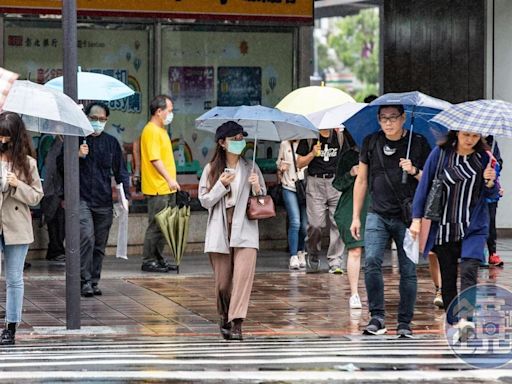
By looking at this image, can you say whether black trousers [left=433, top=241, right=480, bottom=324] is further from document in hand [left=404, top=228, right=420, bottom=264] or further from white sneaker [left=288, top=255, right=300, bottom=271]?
white sneaker [left=288, top=255, right=300, bottom=271]

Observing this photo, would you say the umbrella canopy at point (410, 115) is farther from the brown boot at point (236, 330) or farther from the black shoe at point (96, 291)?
the black shoe at point (96, 291)

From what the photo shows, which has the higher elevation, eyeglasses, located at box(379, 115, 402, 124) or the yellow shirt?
eyeglasses, located at box(379, 115, 402, 124)

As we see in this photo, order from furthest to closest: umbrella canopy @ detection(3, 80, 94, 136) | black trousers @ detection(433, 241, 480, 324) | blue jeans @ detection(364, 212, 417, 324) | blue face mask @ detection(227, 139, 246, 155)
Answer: blue face mask @ detection(227, 139, 246, 155) < blue jeans @ detection(364, 212, 417, 324) < umbrella canopy @ detection(3, 80, 94, 136) < black trousers @ detection(433, 241, 480, 324)

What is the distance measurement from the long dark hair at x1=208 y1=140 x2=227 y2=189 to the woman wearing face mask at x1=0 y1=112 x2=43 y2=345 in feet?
4.26

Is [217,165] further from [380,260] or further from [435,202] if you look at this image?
[435,202]

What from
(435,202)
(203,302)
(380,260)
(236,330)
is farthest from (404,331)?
(203,302)

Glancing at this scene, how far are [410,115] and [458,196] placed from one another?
128 centimetres

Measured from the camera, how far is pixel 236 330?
1030cm

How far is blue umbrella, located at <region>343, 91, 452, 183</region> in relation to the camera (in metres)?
10.4

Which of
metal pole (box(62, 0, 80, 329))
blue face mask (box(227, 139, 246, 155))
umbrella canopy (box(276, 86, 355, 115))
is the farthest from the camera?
umbrella canopy (box(276, 86, 355, 115))

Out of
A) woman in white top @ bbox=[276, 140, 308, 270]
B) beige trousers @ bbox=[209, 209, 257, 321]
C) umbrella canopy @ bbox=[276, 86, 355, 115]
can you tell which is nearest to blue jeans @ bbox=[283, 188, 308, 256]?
woman in white top @ bbox=[276, 140, 308, 270]

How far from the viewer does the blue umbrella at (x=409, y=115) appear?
10.4 m

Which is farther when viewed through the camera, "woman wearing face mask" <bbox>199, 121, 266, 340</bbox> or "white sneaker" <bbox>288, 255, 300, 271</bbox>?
"white sneaker" <bbox>288, 255, 300, 271</bbox>

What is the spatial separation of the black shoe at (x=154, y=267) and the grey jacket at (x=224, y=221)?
13.6 feet
